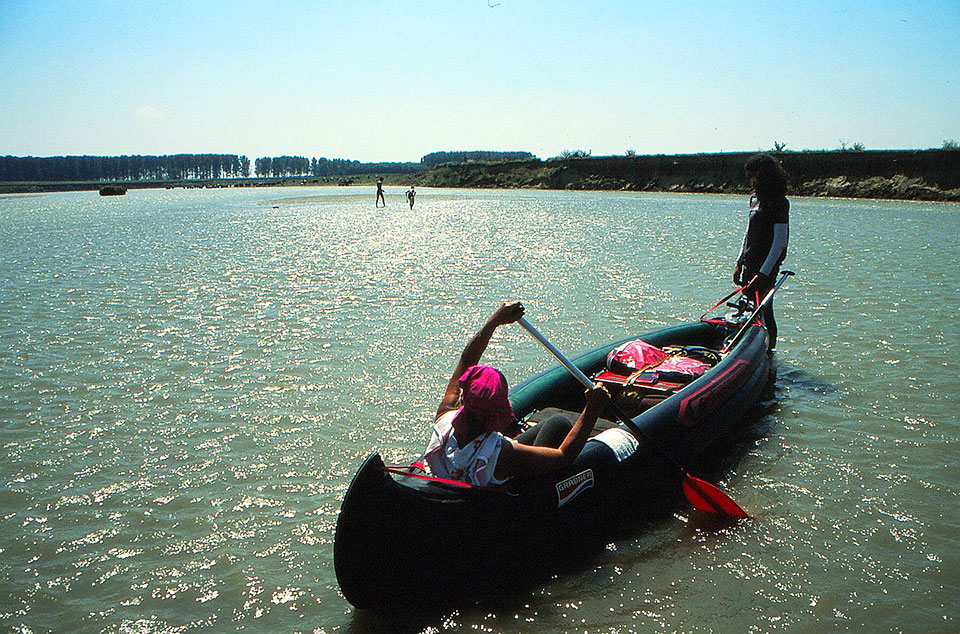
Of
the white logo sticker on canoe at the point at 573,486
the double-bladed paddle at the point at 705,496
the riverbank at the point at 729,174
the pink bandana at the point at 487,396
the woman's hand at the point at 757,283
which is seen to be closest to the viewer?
the pink bandana at the point at 487,396

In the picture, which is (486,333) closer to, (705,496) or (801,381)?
(705,496)

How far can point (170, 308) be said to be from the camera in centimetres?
1155

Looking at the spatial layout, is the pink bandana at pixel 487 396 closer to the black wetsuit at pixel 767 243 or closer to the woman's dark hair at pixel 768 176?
the black wetsuit at pixel 767 243

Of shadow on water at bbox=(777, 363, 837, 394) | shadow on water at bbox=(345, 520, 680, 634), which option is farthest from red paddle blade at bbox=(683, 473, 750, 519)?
shadow on water at bbox=(777, 363, 837, 394)

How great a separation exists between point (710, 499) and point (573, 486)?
1.13 metres

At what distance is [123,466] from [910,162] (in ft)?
156

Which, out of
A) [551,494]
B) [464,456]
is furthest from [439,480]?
[551,494]

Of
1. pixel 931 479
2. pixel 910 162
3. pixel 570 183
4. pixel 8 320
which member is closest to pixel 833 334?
pixel 931 479

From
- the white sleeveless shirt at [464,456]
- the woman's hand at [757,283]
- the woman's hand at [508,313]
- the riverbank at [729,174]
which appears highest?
the riverbank at [729,174]

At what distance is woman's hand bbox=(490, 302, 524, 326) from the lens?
13.7ft

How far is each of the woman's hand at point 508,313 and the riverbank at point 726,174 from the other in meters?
43.0

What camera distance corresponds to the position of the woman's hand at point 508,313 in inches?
164

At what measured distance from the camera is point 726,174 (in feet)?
181

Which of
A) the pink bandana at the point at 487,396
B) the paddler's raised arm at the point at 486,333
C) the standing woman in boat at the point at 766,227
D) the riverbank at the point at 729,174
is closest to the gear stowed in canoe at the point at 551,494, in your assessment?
the pink bandana at the point at 487,396
